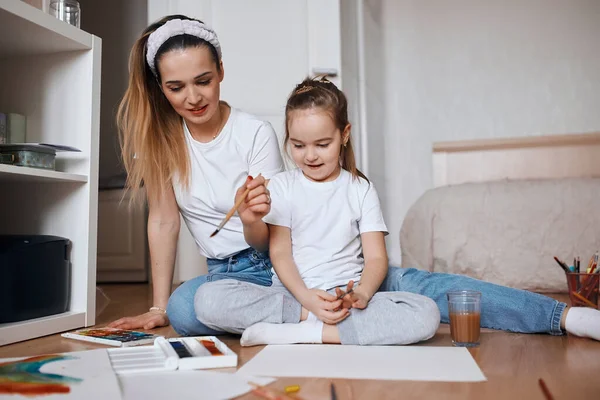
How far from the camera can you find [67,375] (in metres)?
0.91

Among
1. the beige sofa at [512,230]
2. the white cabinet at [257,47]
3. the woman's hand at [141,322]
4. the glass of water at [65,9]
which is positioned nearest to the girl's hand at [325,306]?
the woman's hand at [141,322]

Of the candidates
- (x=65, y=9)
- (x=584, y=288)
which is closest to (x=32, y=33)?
(x=65, y=9)

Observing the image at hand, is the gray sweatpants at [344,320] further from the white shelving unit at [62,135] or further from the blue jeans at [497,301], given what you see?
the white shelving unit at [62,135]

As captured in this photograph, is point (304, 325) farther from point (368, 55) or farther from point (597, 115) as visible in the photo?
point (597, 115)

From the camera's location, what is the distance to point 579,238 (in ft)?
7.55

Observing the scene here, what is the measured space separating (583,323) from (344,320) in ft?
1.56

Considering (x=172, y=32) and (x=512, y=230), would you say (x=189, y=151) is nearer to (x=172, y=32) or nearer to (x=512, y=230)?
(x=172, y=32)

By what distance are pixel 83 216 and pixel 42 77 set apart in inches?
15.2

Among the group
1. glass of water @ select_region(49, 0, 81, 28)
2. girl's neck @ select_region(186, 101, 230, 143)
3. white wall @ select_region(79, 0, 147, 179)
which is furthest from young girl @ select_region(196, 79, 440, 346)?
white wall @ select_region(79, 0, 147, 179)

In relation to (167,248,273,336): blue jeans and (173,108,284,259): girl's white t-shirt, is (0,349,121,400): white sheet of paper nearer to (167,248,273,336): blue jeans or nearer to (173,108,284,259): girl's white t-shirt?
(167,248,273,336): blue jeans

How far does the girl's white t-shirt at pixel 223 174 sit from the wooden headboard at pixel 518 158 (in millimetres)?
1861

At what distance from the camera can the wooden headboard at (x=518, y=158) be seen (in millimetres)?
2969

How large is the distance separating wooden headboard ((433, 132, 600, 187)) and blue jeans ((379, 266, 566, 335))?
1846mm

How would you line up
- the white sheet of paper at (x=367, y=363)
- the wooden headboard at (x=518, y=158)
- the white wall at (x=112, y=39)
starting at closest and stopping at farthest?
the white sheet of paper at (x=367, y=363) → the wooden headboard at (x=518, y=158) → the white wall at (x=112, y=39)
